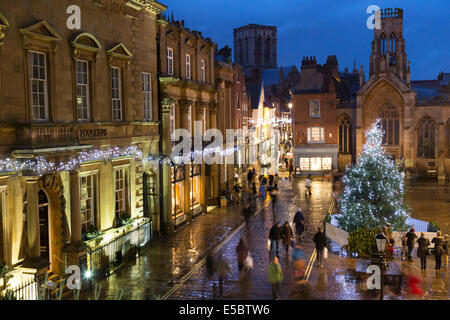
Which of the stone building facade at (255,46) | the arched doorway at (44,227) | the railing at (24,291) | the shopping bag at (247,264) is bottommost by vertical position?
the shopping bag at (247,264)

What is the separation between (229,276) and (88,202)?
576cm

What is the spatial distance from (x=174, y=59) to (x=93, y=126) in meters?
9.26

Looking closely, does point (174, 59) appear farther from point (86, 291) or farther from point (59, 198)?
point (86, 291)

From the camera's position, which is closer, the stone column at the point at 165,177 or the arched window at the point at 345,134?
the stone column at the point at 165,177

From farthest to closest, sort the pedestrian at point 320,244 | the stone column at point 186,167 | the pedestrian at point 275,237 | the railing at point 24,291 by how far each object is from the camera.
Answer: the stone column at point 186,167 < the pedestrian at point 275,237 < the pedestrian at point 320,244 < the railing at point 24,291

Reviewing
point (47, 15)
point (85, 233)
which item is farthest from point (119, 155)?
point (47, 15)

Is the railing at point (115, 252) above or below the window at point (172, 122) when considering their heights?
below

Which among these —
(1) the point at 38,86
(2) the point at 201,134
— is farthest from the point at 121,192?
(2) the point at 201,134

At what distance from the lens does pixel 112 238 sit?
1831 cm

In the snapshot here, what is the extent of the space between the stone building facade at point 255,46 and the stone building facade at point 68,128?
106844mm

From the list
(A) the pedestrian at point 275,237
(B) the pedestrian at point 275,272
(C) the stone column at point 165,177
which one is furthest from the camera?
(C) the stone column at point 165,177

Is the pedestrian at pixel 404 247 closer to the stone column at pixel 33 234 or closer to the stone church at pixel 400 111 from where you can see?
the stone column at pixel 33 234

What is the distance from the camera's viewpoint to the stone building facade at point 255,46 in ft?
412

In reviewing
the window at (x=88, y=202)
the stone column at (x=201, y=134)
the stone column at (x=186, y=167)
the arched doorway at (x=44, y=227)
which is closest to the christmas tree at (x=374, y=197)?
the stone column at (x=186, y=167)
